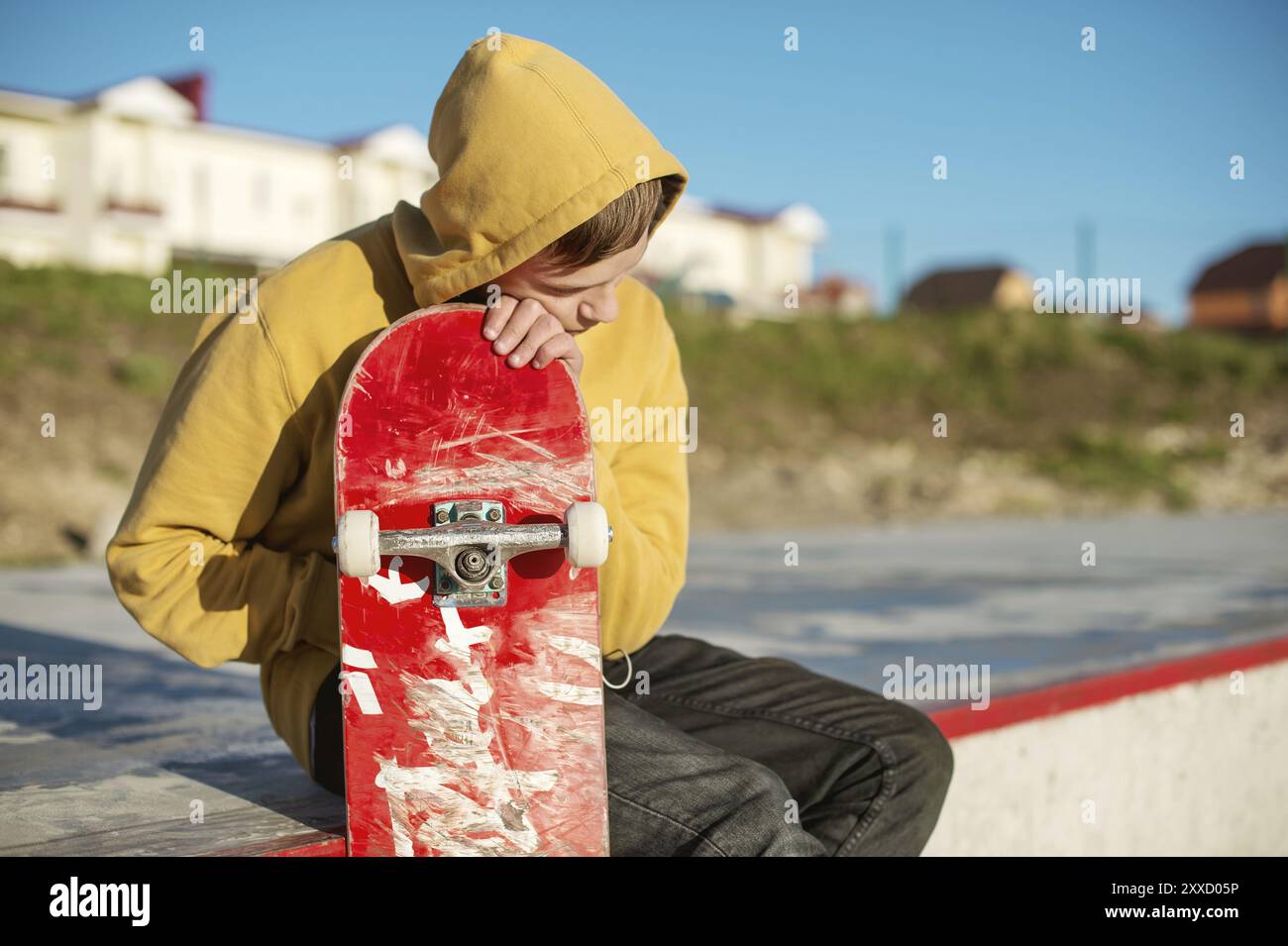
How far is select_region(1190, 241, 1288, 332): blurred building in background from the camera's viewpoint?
43.2 m

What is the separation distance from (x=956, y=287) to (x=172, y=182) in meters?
34.8

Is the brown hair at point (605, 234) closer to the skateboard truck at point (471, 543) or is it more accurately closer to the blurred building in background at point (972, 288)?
the skateboard truck at point (471, 543)

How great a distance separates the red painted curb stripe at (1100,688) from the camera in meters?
2.95

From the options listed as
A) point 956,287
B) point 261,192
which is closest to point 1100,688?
point 261,192

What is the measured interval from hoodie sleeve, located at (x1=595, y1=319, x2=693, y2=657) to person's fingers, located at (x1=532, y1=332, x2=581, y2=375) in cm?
16

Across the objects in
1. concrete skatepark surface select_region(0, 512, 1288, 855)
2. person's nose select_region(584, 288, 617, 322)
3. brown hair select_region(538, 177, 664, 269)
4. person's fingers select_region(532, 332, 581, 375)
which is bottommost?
concrete skatepark surface select_region(0, 512, 1288, 855)

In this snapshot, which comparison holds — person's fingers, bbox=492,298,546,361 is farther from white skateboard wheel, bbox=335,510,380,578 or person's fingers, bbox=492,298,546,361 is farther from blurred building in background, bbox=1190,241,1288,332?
blurred building in background, bbox=1190,241,1288,332

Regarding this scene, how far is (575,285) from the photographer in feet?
5.69

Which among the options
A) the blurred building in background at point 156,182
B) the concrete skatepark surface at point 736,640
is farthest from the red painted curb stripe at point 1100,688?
the blurred building in background at point 156,182

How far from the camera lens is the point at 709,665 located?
7.02ft

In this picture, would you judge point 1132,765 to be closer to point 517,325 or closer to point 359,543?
point 517,325

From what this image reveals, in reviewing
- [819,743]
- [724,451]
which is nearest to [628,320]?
[819,743]

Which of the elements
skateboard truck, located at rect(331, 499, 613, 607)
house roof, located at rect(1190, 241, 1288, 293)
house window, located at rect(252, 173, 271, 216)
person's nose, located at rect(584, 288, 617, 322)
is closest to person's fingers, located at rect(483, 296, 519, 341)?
person's nose, located at rect(584, 288, 617, 322)

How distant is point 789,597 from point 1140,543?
5.17 metres
